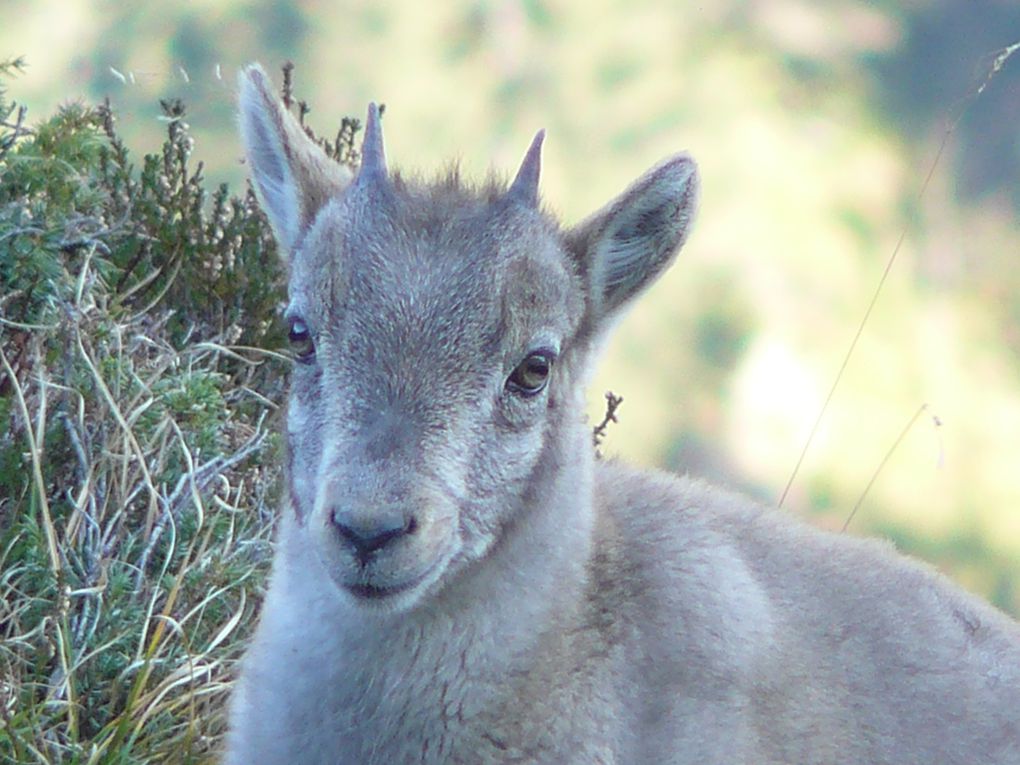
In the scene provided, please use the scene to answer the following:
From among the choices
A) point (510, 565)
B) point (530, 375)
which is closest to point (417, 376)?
point (530, 375)

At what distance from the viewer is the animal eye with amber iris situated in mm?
4227

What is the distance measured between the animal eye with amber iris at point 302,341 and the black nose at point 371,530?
633 millimetres

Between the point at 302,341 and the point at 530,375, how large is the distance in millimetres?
681

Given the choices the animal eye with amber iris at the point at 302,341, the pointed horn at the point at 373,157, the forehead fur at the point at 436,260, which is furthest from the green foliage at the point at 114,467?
the pointed horn at the point at 373,157

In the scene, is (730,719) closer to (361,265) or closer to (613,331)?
(613,331)

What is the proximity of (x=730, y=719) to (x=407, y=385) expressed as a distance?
4.74ft

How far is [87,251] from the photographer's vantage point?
20.3 feet

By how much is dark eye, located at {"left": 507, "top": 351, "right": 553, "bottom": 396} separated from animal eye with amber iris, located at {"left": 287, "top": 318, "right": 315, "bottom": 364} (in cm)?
59

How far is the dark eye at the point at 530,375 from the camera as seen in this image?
418 centimetres

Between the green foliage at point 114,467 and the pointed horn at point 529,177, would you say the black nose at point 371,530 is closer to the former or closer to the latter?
the pointed horn at point 529,177

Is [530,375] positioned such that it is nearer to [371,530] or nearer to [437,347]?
[437,347]

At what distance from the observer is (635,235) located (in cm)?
469

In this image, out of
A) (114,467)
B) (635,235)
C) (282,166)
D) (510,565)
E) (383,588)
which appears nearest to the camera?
(383,588)

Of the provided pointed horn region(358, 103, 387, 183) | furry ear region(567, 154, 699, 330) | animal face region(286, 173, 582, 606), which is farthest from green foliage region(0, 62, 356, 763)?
furry ear region(567, 154, 699, 330)
